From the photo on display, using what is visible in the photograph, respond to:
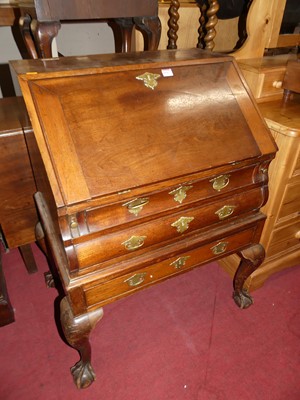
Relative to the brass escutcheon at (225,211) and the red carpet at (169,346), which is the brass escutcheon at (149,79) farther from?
the red carpet at (169,346)

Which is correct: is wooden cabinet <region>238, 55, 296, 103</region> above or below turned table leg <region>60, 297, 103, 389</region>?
above

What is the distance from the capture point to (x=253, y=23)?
172 centimetres

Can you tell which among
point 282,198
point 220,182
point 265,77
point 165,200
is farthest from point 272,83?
point 165,200

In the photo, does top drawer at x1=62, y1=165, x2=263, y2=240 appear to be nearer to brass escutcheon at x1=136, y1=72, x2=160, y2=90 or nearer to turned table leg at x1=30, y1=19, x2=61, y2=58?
brass escutcheon at x1=136, y1=72, x2=160, y2=90

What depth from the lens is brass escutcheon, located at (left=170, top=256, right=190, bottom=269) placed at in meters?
1.34

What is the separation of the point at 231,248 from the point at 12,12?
2082 mm

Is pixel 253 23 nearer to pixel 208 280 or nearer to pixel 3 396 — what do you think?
pixel 208 280

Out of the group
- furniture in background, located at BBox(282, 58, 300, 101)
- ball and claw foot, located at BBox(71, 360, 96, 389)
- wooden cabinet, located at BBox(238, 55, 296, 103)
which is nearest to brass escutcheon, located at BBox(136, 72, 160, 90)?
wooden cabinet, located at BBox(238, 55, 296, 103)

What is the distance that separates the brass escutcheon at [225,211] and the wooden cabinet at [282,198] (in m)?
0.39

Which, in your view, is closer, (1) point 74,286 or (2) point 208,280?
(1) point 74,286

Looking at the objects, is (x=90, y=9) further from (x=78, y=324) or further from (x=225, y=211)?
(x=78, y=324)

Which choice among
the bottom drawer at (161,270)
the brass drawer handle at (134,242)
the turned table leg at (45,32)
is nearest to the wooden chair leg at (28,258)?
the bottom drawer at (161,270)

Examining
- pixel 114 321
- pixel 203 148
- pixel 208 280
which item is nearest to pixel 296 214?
pixel 208 280

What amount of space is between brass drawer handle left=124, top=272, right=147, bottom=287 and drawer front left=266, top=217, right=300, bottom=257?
909 mm
